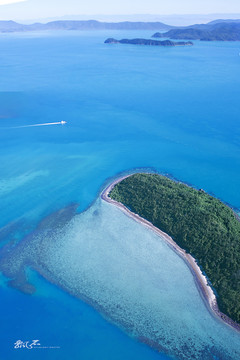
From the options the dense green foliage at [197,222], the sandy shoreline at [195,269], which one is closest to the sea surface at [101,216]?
the sandy shoreline at [195,269]

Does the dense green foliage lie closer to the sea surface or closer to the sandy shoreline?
the sandy shoreline

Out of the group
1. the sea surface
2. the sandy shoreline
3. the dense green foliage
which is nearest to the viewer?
the sea surface

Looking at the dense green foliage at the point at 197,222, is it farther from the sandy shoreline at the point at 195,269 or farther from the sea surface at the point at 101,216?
the sea surface at the point at 101,216

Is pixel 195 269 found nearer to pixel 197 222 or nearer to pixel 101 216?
pixel 197 222

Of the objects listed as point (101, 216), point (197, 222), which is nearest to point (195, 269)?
point (197, 222)

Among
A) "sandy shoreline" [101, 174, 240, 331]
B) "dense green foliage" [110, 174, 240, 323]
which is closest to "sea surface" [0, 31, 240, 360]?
"sandy shoreline" [101, 174, 240, 331]
